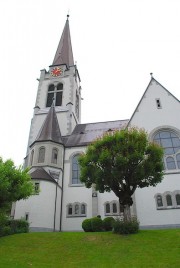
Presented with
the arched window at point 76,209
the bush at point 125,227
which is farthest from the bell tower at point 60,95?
the bush at point 125,227

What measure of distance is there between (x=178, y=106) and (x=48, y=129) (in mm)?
19213

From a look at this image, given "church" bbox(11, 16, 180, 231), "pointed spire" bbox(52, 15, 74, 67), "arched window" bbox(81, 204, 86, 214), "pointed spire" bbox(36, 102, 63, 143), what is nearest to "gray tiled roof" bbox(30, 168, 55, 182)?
"church" bbox(11, 16, 180, 231)

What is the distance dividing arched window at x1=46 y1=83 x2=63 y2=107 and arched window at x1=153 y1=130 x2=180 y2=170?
77.2 feet

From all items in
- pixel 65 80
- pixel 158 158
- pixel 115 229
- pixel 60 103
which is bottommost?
pixel 115 229

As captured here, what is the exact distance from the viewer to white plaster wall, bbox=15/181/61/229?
2852 centimetres

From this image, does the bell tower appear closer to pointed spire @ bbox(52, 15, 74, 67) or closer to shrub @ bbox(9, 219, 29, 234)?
pointed spire @ bbox(52, 15, 74, 67)

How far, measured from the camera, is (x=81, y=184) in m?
34.2

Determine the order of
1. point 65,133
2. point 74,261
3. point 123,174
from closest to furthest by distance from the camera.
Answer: point 74,261 → point 123,174 → point 65,133

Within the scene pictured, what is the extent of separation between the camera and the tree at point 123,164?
22781mm

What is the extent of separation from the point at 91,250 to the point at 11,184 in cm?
1010

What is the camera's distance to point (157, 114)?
33.0 m

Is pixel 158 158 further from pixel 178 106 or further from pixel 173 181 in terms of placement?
pixel 178 106

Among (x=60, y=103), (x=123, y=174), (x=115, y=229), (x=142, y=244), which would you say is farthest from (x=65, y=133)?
(x=142, y=244)

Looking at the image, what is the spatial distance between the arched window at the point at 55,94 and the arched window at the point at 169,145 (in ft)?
77.2
